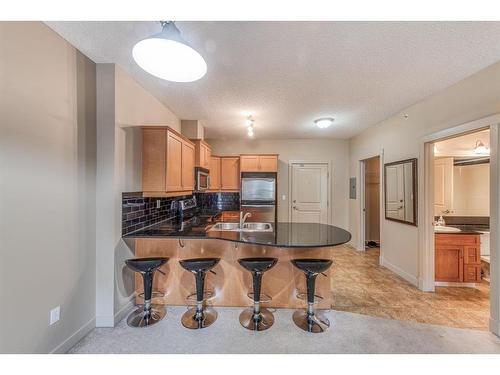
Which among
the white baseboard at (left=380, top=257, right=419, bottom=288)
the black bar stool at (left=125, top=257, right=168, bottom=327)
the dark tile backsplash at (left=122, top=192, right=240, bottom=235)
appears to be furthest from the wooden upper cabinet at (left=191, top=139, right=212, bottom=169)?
the white baseboard at (left=380, top=257, right=419, bottom=288)

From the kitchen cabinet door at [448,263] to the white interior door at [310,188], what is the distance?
2546 mm

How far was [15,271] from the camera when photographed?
1445 mm

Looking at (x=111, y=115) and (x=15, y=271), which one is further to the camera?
(x=111, y=115)

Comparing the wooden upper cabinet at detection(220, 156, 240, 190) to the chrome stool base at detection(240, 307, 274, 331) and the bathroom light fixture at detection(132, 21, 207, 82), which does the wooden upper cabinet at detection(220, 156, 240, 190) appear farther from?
the bathroom light fixture at detection(132, 21, 207, 82)

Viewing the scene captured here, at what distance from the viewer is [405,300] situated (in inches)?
109

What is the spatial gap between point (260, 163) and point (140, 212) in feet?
9.44

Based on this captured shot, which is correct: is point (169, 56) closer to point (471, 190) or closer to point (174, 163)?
point (174, 163)

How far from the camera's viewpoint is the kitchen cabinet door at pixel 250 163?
4.94 m

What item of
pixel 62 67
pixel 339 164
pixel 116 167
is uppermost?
pixel 62 67

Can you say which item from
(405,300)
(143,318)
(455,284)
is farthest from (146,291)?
(455,284)

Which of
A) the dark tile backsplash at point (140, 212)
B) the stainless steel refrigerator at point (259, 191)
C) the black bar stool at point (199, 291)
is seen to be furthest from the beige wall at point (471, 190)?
the dark tile backsplash at point (140, 212)
